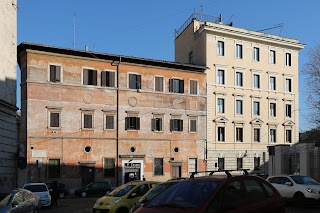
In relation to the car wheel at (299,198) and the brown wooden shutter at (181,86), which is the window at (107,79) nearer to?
the brown wooden shutter at (181,86)

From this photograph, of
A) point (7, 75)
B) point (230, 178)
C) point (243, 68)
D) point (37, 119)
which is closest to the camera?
point (230, 178)

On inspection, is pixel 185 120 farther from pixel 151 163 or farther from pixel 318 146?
pixel 318 146

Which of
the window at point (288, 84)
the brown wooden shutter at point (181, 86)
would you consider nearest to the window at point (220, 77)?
the brown wooden shutter at point (181, 86)

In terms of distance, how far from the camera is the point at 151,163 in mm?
42000

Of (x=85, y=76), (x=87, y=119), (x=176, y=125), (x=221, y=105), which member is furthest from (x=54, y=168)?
(x=221, y=105)

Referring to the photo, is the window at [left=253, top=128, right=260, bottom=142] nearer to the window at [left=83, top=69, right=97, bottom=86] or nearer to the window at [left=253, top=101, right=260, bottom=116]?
the window at [left=253, top=101, right=260, bottom=116]

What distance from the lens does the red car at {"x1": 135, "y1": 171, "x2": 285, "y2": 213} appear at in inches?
252

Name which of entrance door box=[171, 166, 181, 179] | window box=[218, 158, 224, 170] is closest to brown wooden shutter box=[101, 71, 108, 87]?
entrance door box=[171, 166, 181, 179]

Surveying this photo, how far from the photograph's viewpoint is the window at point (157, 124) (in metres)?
42.5

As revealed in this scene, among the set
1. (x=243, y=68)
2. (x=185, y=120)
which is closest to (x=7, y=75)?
(x=185, y=120)

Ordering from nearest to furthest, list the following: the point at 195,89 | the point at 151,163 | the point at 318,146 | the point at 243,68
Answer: the point at 318,146 < the point at 151,163 < the point at 195,89 < the point at 243,68

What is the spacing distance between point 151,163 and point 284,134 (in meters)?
18.7

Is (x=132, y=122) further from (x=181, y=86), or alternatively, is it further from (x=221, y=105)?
(x=221, y=105)

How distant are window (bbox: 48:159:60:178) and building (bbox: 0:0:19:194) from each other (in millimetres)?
11340
